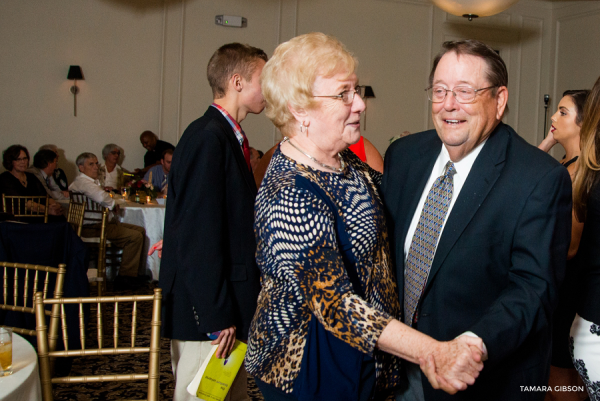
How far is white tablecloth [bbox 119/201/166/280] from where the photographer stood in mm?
5939

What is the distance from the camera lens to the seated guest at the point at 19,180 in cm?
605

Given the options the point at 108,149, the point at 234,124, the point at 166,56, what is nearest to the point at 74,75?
the point at 108,149

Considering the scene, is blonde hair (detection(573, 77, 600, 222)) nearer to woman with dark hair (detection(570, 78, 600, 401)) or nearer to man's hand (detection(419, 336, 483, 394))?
woman with dark hair (detection(570, 78, 600, 401))

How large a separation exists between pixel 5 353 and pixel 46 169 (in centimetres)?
585

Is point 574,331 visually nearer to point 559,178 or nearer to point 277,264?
point 559,178

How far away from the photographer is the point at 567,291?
7.49 feet

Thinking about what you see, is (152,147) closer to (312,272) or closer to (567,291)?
(567,291)

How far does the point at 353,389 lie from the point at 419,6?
9631 millimetres

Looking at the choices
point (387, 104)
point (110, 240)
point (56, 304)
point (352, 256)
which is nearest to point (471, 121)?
point (352, 256)

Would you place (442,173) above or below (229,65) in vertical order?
below

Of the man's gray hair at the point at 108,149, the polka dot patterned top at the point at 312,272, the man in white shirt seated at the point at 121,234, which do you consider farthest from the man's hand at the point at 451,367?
the man's gray hair at the point at 108,149

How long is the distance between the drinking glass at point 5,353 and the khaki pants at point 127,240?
171 inches

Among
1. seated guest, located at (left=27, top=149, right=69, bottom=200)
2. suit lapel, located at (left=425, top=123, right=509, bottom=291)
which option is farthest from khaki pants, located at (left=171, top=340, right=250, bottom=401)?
seated guest, located at (left=27, top=149, right=69, bottom=200)

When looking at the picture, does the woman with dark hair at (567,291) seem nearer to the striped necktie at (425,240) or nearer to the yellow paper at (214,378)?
the striped necktie at (425,240)
